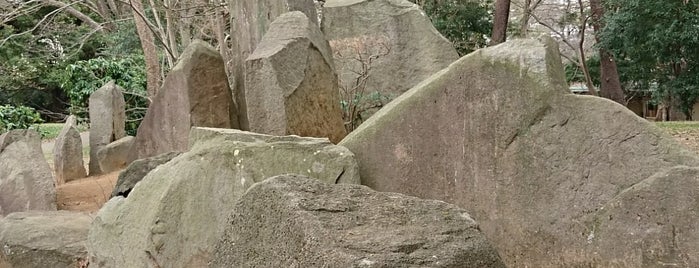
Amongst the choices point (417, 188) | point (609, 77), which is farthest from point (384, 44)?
point (609, 77)

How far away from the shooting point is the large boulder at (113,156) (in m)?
9.73

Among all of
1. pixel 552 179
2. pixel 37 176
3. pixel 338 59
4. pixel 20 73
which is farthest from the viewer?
pixel 20 73

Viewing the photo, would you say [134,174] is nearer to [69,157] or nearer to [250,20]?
[250,20]

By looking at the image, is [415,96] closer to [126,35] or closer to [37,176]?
[37,176]

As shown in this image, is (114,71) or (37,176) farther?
(114,71)

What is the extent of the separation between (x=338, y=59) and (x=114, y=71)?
647 cm

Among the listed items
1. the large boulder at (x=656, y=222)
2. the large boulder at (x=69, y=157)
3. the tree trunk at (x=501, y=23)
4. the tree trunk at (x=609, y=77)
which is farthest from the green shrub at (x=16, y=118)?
the tree trunk at (x=609, y=77)

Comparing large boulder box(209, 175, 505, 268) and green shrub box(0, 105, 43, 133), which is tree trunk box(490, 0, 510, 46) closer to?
green shrub box(0, 105, 43, 133)

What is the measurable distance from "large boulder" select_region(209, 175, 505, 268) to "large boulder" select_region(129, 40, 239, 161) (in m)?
4.23

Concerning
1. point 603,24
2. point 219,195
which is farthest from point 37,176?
point 603,24

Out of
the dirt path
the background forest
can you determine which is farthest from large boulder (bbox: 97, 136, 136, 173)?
the background forest

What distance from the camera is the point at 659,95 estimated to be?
14.5 m

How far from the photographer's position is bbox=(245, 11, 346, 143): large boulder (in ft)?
18.9

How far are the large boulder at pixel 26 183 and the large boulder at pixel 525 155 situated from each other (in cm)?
370
